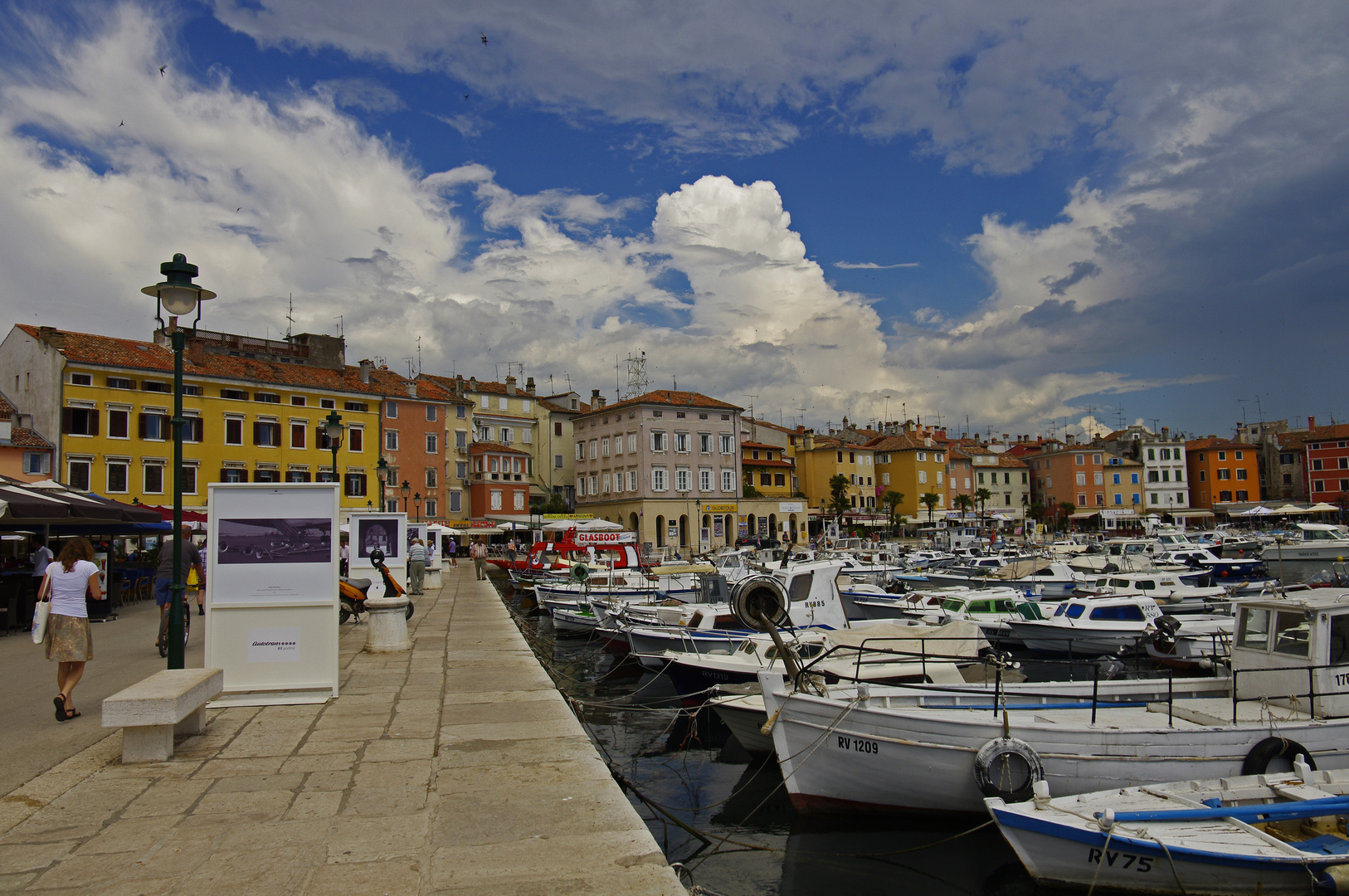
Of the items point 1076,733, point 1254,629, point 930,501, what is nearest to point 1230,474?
point 930,501

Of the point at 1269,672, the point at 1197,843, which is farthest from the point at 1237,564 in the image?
the point at 1197,843

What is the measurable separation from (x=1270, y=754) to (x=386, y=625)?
41.7 ft

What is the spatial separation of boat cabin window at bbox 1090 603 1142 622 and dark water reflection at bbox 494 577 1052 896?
13475 mm

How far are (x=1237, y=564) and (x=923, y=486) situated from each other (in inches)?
2081

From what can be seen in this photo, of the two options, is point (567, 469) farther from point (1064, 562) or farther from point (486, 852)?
point (486, 852)

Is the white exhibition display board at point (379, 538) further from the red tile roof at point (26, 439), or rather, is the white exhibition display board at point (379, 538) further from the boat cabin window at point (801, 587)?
the red tile roof at point (26, 439)

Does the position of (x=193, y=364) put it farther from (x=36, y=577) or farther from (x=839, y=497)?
(x=839, y=497)

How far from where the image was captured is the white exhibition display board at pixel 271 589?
997 cm

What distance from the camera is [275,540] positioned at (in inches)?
396

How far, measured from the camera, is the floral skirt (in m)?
9.07

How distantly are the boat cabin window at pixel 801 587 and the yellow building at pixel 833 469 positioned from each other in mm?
69759

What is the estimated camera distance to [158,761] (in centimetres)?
767

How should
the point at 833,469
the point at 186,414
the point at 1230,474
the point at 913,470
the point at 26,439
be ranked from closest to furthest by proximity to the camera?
the point at 26,439
the point at 186,414
the point at 833,469
the point at 913,470
the point at 1230,474

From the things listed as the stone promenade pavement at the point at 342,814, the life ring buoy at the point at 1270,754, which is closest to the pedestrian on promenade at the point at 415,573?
the stone promenade pavement at the point at 342,814
